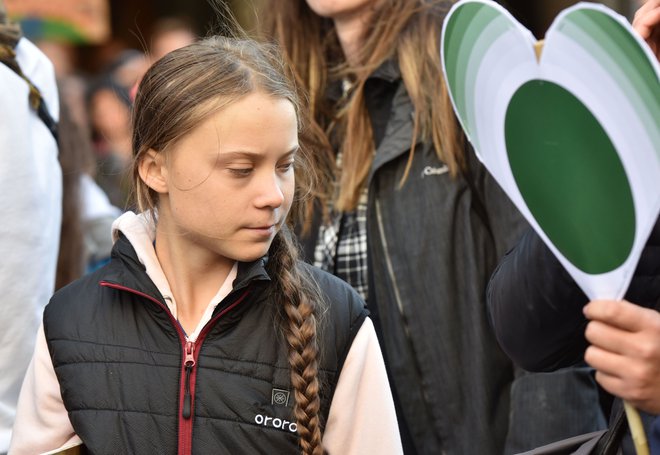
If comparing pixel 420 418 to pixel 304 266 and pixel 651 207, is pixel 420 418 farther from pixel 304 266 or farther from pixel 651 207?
pixel 651 207

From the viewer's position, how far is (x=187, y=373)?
7.10 ft

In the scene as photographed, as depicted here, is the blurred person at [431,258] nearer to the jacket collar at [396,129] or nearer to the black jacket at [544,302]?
the jacket collar at [396,129]

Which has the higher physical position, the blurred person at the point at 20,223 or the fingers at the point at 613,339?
the blurred person at the point at 20,223

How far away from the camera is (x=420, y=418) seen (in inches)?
111

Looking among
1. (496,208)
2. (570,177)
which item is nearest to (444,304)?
(496,208)

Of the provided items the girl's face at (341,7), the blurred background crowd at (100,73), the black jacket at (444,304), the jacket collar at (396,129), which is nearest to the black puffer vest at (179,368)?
the blurred background crowd at (100,73)

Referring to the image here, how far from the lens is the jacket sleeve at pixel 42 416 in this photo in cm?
227

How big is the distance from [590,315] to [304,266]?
31.6 inches

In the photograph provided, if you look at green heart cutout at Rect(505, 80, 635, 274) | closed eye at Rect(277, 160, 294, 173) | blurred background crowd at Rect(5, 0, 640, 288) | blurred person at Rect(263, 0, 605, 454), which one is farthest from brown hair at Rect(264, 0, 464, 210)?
green heart cutout at Rect(505, 80, 635, 274)

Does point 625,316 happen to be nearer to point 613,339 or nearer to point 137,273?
point 613,339

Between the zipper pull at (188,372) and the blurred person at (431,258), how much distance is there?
775 millimetres

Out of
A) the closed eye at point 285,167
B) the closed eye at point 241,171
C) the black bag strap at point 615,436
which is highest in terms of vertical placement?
the closed eye at point 285,167

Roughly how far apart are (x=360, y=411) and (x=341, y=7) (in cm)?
121

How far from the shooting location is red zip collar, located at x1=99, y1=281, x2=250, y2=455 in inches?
84.1
